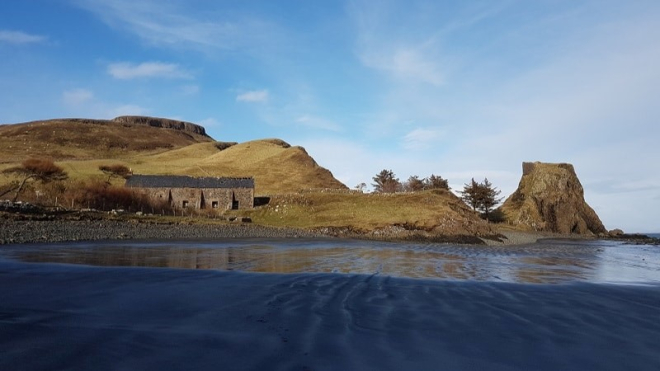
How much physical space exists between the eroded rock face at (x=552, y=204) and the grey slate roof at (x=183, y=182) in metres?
46.3

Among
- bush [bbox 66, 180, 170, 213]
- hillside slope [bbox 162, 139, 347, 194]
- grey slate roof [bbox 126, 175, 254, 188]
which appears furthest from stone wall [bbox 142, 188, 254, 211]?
hillside slope [bbox 162, 139, 347, 194]

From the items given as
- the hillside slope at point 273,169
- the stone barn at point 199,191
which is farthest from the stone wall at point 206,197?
the hillside slope at point 273,169

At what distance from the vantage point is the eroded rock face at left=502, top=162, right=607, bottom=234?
3250 inches

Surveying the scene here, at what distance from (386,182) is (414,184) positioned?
8.17 metres

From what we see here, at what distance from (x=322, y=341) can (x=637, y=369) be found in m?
3.32

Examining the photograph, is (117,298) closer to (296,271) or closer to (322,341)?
(322,341)

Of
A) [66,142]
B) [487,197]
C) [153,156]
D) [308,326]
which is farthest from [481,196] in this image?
[66,142]

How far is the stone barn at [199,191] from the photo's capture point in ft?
228

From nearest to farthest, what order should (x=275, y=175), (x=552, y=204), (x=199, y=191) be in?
(x=199, y=191) < (x=552, y=204) < (x=275, y=175)

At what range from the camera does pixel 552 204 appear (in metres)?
84.9

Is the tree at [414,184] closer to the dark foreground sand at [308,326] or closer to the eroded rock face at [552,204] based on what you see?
the eroded rock face at [552,204]

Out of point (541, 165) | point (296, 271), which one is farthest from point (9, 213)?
point (541, 165)

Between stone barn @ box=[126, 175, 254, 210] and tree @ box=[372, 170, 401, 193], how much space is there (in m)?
31.4

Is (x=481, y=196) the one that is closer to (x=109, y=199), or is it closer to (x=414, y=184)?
(x=414, y=184)
